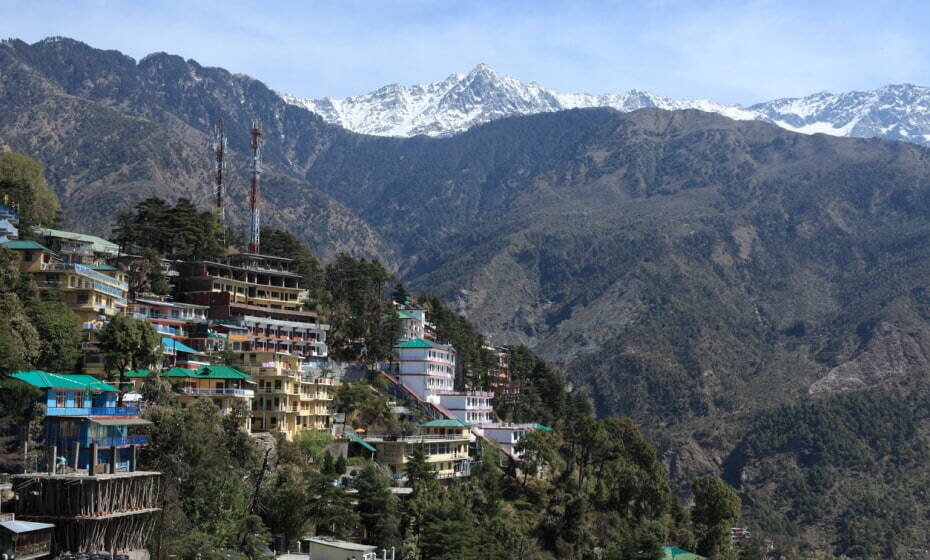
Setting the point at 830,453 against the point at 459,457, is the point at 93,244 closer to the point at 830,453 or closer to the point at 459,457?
the point at 459,457

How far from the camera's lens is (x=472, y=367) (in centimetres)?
11206

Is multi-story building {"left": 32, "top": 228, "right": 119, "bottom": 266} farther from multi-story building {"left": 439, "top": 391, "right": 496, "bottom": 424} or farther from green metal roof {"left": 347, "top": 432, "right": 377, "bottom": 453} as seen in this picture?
multi-story building {"left": 439, "top": 391, "right": 496, "bottom": 424}

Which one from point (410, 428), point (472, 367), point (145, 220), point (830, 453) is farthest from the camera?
point (830, 453)

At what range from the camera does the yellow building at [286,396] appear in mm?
75812

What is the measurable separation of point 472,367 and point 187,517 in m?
56.4

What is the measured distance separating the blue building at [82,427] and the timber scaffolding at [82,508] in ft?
6.09

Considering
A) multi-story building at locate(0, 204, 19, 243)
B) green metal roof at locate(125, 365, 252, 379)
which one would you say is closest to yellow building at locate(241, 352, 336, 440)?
green metal roof at locate(125, 365, 252, 379)

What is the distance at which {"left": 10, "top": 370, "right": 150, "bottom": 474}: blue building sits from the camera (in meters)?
55.8

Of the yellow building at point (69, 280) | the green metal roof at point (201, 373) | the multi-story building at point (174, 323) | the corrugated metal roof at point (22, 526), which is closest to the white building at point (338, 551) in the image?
the green metal roof at point (201, 373)

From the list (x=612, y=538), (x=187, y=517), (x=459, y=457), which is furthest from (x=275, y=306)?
(x=187, y=517)

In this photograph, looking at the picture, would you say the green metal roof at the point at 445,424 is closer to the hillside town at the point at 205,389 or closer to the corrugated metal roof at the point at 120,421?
the hillside town at the point at 205,389

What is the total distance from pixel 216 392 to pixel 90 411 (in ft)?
42.8

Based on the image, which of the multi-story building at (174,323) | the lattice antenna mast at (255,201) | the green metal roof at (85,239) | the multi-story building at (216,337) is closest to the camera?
the multi-story building at (174,323)

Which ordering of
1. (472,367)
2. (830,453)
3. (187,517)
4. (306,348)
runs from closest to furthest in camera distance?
(187,517)
(306,348)
(472,367)
(830,453)
